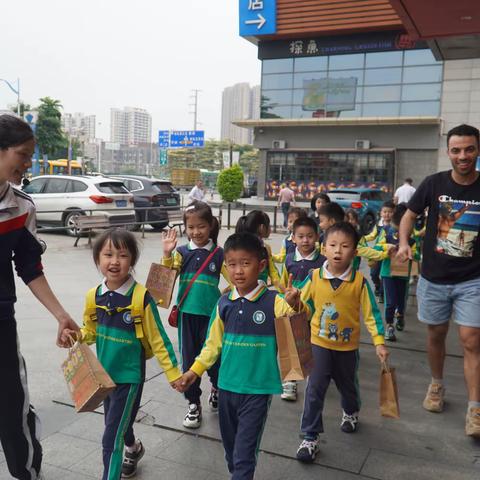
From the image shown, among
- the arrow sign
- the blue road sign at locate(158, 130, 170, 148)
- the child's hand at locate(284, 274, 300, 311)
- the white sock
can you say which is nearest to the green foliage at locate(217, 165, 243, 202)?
the arrow sign

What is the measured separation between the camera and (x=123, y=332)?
106 inches

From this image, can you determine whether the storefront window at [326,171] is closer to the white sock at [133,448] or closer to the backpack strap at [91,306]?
the white sock at [133,448]

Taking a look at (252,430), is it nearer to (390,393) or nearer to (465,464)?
(390,393)

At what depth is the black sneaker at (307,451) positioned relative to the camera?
10.1 feet

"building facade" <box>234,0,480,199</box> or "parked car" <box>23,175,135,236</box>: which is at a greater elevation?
"building facade" <box>234,0,480,199</box>

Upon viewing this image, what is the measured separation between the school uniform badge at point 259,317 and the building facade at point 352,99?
25.9 metres

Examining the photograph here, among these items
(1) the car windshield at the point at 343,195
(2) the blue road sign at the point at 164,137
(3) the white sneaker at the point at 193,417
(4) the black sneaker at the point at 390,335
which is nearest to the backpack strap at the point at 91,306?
(3) the white sneaker at the point at 193,417

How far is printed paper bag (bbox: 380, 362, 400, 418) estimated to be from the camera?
2.81 m

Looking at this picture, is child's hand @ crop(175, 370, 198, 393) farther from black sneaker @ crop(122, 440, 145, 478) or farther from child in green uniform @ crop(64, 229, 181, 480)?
black sneaker @ crop(122, 440, 145, 478)

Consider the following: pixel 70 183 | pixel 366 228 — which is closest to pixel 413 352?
pixel 70 183

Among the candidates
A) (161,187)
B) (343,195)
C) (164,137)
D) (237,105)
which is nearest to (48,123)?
(164,137)

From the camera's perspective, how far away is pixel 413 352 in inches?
208

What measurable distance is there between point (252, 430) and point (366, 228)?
15166mm

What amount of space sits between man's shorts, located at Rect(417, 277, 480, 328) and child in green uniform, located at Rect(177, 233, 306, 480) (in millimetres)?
1510
